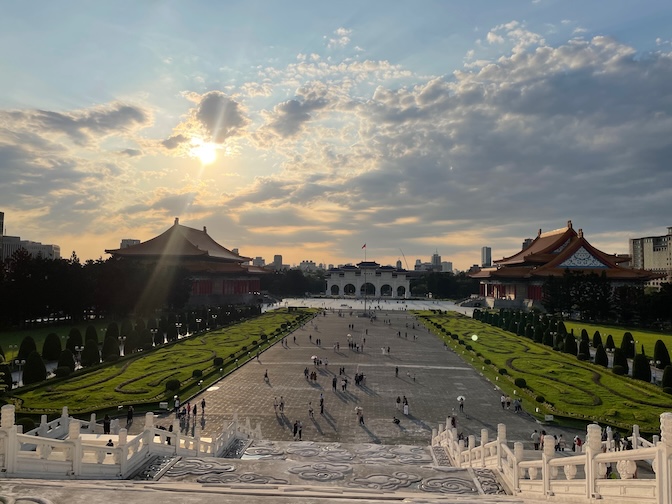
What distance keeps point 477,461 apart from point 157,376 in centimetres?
2196

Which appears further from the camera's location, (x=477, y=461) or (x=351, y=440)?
(x=351, y=440)

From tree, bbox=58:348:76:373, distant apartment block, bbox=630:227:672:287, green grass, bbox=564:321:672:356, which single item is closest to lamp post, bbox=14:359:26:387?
tree, bbox=58:348:76:373

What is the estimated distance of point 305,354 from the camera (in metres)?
43.5

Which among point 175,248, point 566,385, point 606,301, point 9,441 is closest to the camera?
point 9,441

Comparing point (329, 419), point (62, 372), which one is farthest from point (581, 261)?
point (62, 372)

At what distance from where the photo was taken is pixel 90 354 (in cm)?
3509

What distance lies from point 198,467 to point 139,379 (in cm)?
1958

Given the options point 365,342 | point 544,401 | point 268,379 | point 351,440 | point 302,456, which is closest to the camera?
point 302,456

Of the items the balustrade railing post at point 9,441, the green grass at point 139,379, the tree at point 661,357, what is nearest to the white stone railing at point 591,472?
the balustrade railing post at point 9,441

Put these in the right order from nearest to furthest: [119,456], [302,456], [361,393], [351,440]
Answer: [119,456] < [302,456] < [351,440] < [361,393]

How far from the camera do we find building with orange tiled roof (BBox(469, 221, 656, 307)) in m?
77.1

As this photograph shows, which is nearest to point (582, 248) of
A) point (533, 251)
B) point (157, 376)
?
point (533, 251)

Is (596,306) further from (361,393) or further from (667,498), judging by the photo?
(667,498)

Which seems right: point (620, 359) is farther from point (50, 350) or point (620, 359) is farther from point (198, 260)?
point (198, 260)
